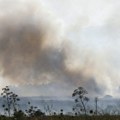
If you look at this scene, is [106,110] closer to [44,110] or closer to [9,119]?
[44,110]

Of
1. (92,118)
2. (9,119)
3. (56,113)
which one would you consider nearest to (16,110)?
(9,119)

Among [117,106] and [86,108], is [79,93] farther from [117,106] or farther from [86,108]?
[117,106]

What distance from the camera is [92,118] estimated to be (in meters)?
22.4

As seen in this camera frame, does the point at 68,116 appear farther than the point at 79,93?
Yes

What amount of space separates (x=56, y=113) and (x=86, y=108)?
6.89 ft

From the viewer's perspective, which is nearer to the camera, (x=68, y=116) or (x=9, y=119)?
→ (x=9, y=119)

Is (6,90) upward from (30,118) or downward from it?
upward

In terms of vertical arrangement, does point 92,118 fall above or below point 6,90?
below

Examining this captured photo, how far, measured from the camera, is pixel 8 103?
22906mm

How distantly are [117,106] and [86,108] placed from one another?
1823 mm

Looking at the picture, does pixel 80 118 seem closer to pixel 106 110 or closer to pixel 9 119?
pixel 106 110

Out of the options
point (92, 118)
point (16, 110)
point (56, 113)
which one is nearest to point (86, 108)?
point (92, 118)

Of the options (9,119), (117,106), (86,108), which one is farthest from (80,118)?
(9,119)

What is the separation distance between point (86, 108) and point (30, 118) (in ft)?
10.3
